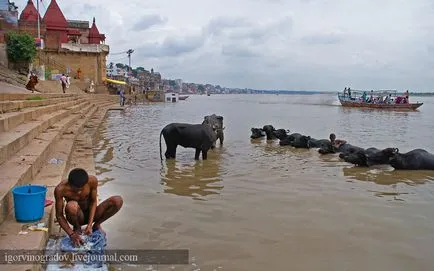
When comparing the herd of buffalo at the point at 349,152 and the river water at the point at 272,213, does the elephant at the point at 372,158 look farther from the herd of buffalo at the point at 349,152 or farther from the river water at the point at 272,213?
the river water at the point at 272,213

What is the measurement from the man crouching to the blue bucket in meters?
0.21

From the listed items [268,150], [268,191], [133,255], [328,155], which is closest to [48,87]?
[268,150]

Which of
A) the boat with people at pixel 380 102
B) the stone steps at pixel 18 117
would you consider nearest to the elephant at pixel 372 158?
the stone steps at pixel 18 117

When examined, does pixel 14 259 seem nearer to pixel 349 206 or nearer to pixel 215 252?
pixel 215 252

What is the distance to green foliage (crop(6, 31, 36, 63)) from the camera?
28797 mm

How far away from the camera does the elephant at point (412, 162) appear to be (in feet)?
33.2

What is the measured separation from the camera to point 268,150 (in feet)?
44.7

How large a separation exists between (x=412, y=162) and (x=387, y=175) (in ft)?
3.78

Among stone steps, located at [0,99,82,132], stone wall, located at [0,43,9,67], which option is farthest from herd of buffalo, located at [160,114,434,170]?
stone wall, located at [0,43,9,67]

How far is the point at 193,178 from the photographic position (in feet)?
28.8

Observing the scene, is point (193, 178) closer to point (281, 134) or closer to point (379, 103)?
point (281, 134)

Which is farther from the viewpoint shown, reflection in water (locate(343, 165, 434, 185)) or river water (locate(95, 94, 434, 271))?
reflection in water (locate(343, 165, 434, 185))

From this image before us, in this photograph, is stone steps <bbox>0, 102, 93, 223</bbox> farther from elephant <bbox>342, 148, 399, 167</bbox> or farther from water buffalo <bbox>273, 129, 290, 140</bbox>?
water buffalo <bbox>273, 129, 290, 140</bbox>

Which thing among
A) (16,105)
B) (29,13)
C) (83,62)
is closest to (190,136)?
(16,105)
